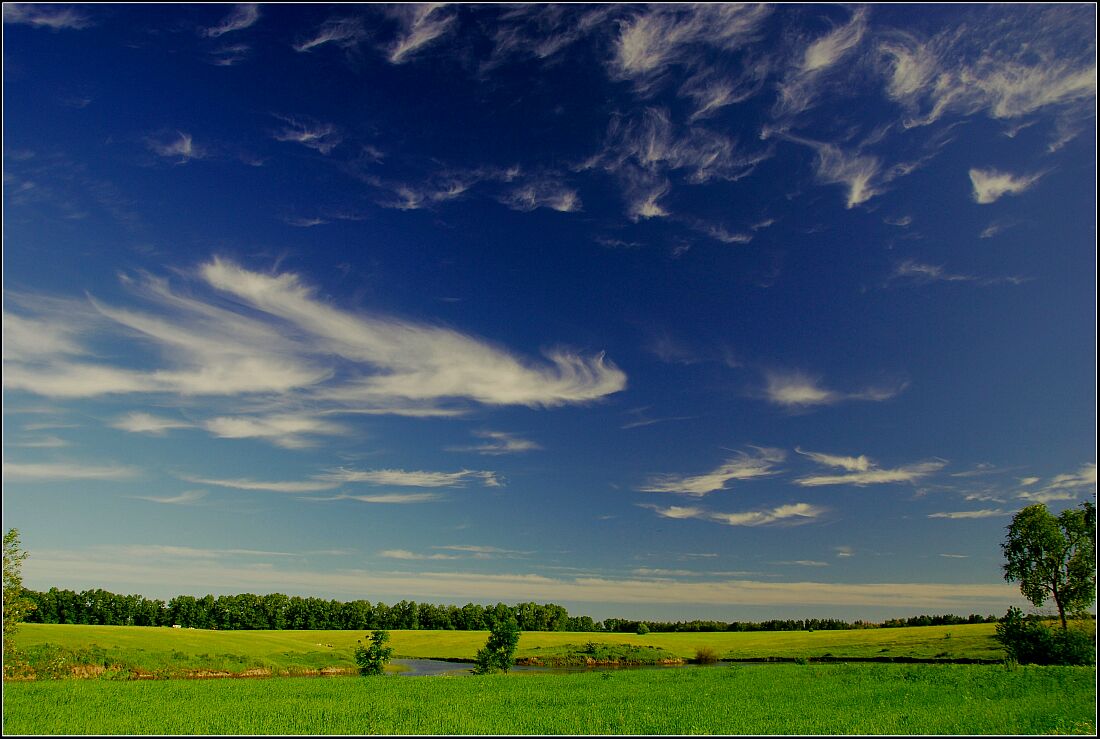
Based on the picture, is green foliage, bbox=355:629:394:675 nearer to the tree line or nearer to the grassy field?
the grassy field

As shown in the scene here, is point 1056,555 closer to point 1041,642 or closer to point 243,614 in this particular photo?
point 1041,642

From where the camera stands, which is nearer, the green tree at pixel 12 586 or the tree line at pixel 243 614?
the green tree at pixel 12 586

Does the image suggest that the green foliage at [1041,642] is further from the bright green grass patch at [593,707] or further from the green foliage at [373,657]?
the green foliage at [373,657]

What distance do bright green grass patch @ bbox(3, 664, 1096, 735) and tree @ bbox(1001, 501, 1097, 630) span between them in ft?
62.0

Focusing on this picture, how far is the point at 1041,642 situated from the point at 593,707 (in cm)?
4157

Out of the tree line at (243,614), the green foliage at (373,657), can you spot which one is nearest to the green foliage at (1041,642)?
the green foliage at (373,657)

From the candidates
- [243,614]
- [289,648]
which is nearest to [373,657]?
[289,648]

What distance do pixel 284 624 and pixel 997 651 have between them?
18423cm

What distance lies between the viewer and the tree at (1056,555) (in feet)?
176

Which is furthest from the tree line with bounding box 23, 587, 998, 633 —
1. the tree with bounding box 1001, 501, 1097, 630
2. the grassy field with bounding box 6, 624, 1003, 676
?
the tree with bounding box 1001, 501, 1097, 630

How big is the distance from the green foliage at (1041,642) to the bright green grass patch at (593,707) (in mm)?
8114

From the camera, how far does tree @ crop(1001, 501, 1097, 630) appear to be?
5356cm

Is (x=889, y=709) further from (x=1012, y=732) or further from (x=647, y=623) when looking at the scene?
(x=647, y=623)

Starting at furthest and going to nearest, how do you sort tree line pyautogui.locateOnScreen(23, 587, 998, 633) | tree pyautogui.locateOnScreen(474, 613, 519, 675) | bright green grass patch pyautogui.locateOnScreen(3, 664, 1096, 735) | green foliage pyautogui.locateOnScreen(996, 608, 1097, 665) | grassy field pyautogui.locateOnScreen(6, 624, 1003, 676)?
tree line pyautogui.locateOnScreen(23, 587, 998, 633)
grassy field pyautogui.locateOnScreen(6, 624, 1003, 676)
tree pyautogui.locateOnScreen(474, 613, 519, 675)
green foliage pyautogui.locateOnScreen(996, 608, 1097, 665)
bright green grass patch pyautogui.locateOnScreen(3, 664, 1096, 735)
